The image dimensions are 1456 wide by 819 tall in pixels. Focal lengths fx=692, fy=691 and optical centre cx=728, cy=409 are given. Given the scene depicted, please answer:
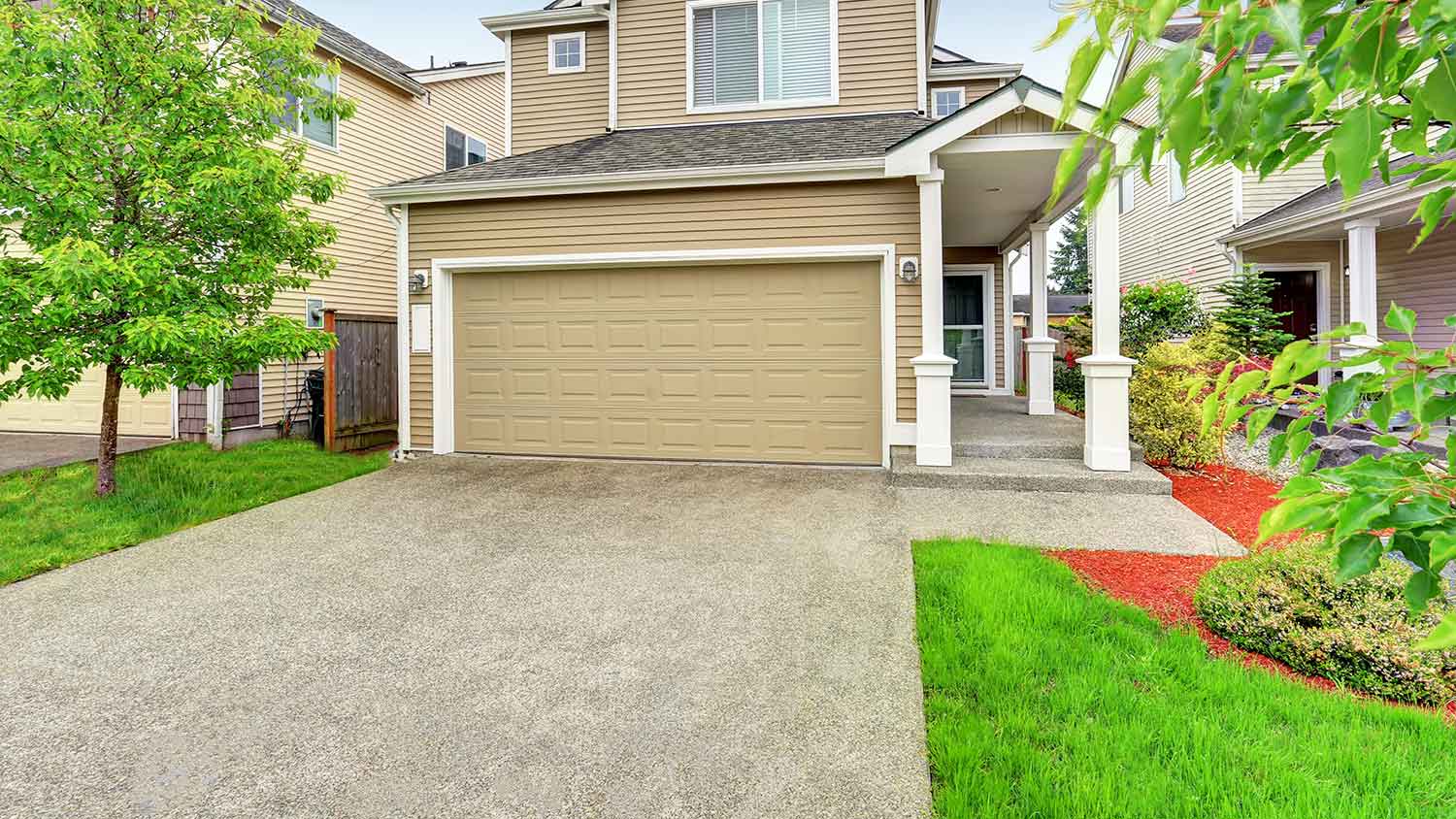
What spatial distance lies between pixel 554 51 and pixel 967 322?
783 centimetres

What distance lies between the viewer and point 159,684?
2.92 meters

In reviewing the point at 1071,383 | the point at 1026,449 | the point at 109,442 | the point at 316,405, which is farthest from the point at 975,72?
the point at 109,442

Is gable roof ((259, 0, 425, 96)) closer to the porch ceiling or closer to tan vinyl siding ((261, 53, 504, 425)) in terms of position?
tan vinyl siding ((261, 53, 504, 425))

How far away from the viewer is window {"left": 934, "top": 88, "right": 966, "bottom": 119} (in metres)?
12.6

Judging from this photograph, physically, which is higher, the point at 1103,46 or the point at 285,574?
the point at 1103,46

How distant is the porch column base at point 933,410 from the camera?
636cm

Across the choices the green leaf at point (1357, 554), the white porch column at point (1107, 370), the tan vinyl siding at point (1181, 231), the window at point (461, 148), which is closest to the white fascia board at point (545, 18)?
the window at point (461, 148)

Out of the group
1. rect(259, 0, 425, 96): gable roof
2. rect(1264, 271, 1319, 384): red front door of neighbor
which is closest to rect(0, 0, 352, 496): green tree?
rect(259, 0, 425, 96): gable roof

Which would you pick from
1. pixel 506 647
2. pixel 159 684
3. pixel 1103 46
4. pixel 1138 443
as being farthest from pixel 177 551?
pixel 1138 443

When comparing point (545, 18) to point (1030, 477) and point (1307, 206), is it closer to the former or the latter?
point (1030, 477)

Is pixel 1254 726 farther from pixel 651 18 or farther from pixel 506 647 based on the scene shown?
pixel 651 18

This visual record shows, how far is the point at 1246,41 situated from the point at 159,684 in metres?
4.01

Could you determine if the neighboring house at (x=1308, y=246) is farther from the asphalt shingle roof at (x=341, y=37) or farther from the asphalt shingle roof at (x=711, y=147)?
the asphalt shingle roof at (x=341, y=37)

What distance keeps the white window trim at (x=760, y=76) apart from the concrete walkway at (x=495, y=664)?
6002mm
